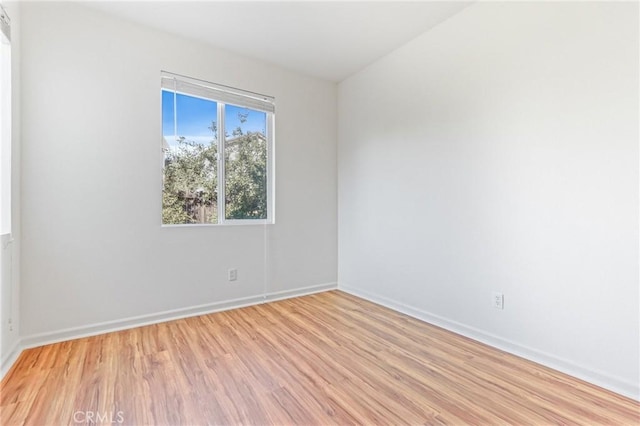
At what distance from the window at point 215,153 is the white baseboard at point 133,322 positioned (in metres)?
0.82

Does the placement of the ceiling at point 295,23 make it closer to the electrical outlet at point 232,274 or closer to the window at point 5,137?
the window at point 5,137

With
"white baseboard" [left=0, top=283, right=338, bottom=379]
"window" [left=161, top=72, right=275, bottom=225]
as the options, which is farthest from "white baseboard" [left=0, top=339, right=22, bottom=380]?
"window" [left=161, top=72, right=275, bottom=225]

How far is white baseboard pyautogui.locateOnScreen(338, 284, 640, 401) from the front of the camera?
168 cm

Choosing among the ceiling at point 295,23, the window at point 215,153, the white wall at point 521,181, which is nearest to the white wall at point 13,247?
the ceiling at point 295,23

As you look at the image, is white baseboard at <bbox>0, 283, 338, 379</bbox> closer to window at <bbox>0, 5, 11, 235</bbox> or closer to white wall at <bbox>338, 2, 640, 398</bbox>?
window at <bbox>0, 5, 11, 235</bbox>

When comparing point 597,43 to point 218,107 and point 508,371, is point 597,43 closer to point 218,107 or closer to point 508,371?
point 508,371

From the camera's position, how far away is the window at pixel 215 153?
283cm

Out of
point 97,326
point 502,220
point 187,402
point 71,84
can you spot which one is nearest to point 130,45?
point 71,84

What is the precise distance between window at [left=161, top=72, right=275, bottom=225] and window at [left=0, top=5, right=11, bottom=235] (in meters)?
0.99

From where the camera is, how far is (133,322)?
2.59 meters

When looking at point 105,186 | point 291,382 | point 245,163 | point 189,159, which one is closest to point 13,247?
point 105,186

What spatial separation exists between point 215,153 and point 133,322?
5.56 feet

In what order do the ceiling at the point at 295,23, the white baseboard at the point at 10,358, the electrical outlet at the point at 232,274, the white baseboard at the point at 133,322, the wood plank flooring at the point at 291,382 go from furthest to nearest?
the electrical outlet at the point at 232,274
the ceiling at the point at 295,23
the white baseboard at the point at 133,322
the white baseboard at the point at 10,358
the wood plank flooring at the point at 291,382

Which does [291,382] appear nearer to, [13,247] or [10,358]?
[10,358]
